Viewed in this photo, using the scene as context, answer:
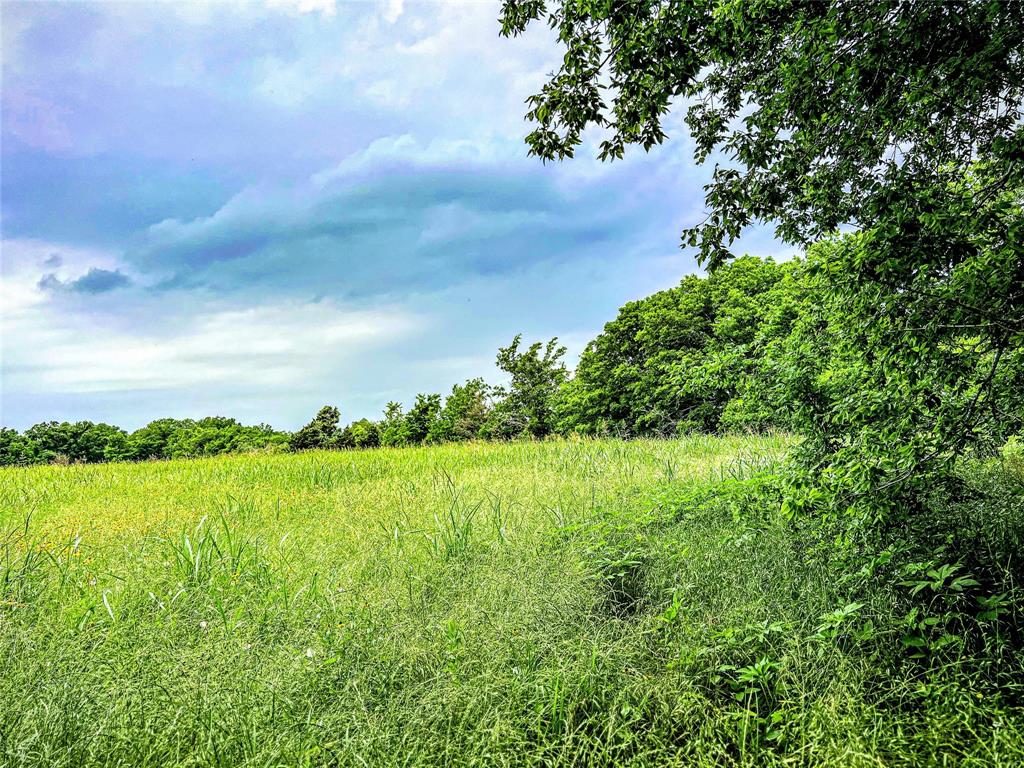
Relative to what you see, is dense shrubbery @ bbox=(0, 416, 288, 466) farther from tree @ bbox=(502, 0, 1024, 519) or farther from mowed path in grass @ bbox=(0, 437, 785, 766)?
tree @ bbox=(502, 0, 1024, 519)

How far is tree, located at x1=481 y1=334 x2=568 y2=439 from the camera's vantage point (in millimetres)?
31953

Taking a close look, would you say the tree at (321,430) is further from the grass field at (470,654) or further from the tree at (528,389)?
the grass field at (470,654)

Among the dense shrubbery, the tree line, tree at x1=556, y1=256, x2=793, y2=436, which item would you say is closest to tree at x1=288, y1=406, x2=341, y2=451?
the tree line

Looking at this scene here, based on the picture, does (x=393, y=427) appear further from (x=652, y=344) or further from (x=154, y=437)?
(x=154, y=437)

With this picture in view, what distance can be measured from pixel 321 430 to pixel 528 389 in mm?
13660

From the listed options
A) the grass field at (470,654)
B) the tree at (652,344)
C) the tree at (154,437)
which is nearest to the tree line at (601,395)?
the tree at (652,344)

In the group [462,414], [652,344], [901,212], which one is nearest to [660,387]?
[901,212]

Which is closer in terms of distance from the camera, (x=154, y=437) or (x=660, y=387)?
(x=660, y=387)

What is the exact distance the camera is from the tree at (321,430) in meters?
34.2

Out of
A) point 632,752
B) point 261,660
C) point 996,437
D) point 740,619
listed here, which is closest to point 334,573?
point 261,660

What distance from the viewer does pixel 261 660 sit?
3.27 metres

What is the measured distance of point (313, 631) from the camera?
3.60m

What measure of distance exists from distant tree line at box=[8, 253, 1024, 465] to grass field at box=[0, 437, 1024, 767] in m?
1.40

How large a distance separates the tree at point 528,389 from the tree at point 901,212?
91.6ft
